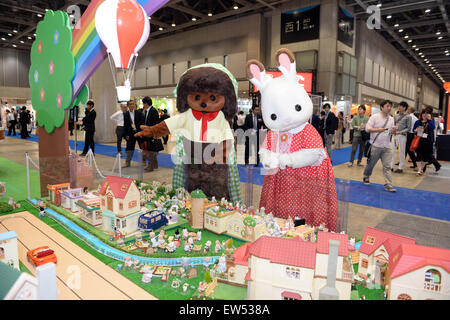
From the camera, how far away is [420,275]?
111 cm

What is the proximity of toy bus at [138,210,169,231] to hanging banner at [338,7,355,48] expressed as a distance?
42.6 ft

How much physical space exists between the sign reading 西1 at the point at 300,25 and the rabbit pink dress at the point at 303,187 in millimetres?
11765

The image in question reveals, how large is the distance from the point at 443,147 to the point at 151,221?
32.2 feet

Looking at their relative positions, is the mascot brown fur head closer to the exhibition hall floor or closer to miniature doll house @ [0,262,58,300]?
the exhibition hall floor

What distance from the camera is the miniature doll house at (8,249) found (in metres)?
1.50

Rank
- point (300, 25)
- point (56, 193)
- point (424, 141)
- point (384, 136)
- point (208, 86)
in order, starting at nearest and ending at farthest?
point (56, 193) < point (208, 86) < point (384, 136) < point (424, 141) < point (300, 25)

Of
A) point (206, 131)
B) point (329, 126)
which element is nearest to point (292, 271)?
point (206, 131)

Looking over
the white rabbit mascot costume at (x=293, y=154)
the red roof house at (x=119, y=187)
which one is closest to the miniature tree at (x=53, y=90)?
the red roof house at (x=119, y=187)

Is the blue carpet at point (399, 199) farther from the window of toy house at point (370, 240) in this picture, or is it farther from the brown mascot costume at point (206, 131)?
the window of toy house at point (370, 240)

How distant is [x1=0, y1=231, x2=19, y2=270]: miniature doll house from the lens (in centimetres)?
150

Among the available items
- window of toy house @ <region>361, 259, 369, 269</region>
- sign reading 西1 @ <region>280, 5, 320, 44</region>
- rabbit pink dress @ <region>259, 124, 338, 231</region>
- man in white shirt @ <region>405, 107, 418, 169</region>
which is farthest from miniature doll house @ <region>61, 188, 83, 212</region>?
sign reading 西1 @ <region>280, 5, 320, 44</region>

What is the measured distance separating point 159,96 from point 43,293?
18461 mm

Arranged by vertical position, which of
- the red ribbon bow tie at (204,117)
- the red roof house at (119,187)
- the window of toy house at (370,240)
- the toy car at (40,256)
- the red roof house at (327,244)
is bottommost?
the toy car at (40,256)

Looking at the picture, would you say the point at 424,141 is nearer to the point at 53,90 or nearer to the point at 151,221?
the point at 151,221
